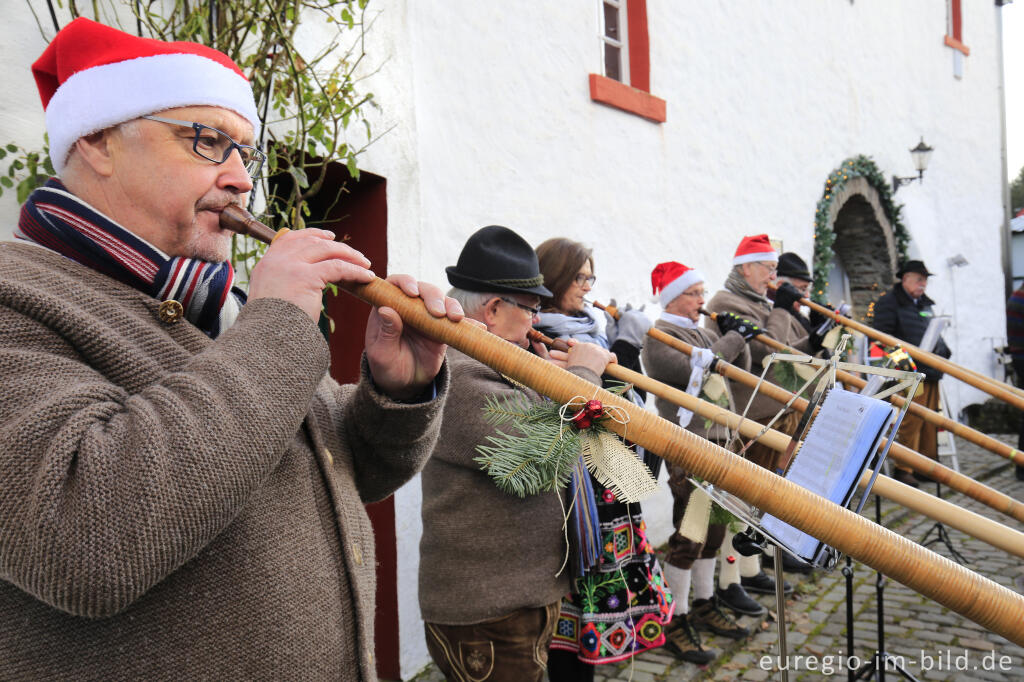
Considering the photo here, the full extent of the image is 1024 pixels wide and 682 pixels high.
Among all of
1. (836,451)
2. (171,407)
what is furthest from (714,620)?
(171,407)

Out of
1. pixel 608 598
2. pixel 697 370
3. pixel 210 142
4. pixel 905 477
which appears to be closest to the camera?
pixel 210 142

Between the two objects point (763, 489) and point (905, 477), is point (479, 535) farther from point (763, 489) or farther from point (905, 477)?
point (905, 477)

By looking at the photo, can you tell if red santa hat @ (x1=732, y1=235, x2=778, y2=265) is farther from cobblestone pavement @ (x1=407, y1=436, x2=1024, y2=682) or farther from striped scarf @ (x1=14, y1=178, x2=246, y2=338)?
striped scarf @ (x1=14, y1=178, x2=246, y2=338)

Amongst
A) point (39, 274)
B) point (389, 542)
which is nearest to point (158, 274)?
point (39, 274)

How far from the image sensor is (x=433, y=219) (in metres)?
4.07

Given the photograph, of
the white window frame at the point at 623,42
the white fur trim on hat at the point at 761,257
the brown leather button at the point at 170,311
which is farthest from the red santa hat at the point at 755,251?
the brown leather button at the point at 170,311

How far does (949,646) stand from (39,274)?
15.4 ft

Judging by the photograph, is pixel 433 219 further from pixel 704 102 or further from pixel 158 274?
pixel 704 102

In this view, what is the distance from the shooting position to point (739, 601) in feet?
14.9

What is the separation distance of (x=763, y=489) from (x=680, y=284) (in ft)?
12.4

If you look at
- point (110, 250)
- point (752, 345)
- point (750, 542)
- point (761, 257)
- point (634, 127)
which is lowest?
point (750, 542)

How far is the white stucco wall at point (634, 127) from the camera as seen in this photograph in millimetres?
3797

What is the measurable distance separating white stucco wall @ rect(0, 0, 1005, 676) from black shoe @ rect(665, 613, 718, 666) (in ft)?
4.60

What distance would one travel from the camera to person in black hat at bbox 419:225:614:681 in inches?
91.7
